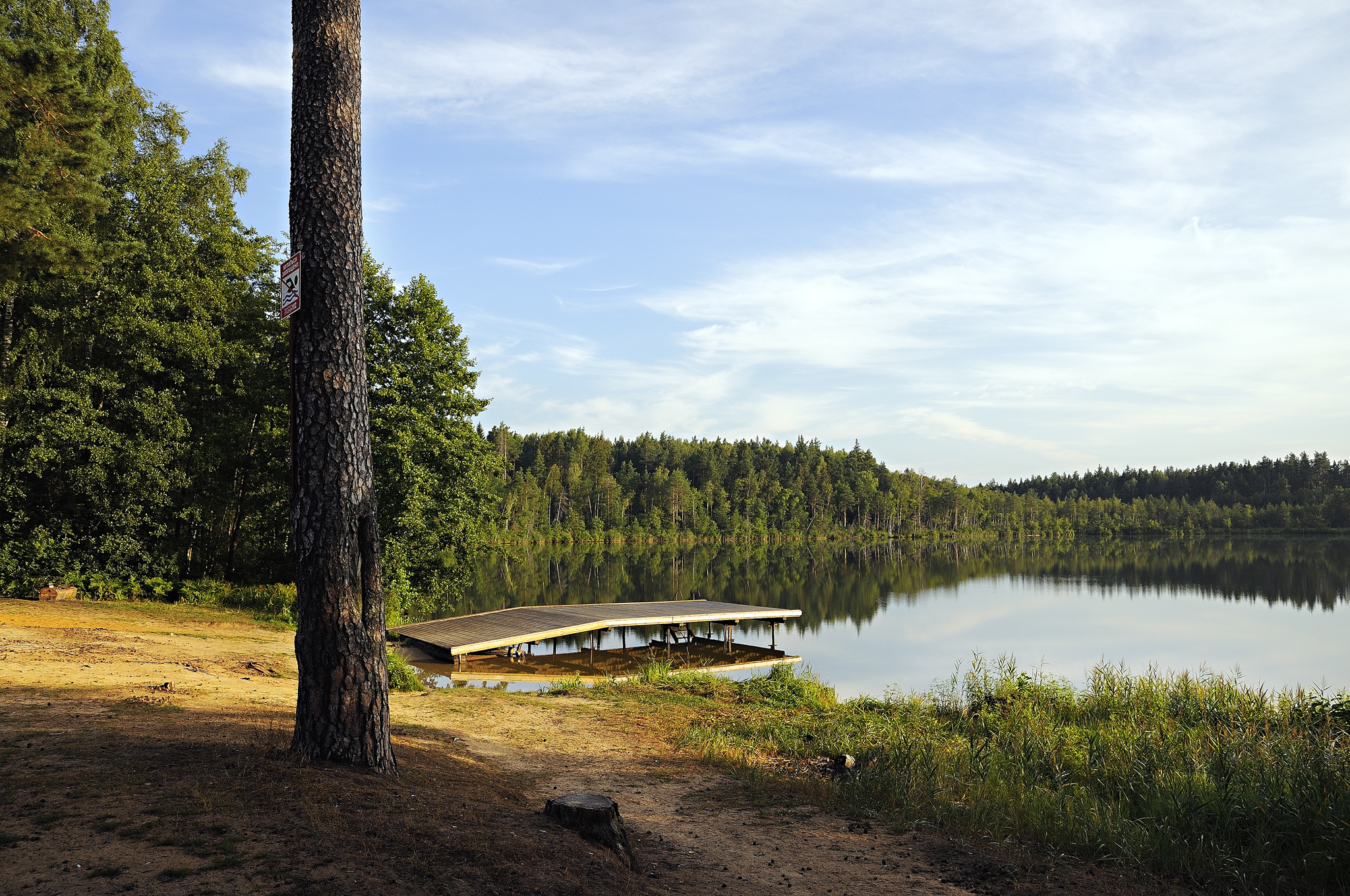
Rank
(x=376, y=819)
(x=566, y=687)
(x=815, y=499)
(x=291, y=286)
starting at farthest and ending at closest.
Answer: (x=815, y=499)
(x=566, y=687)
(x=291, y=286)
(x=376, y=819)

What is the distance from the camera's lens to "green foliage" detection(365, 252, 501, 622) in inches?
775

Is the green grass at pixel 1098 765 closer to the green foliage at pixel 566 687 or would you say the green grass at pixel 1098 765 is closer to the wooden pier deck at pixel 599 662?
the green foliage at pixel 566 687

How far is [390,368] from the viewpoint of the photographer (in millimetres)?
20531

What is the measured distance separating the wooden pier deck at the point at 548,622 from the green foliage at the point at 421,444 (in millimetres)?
1720

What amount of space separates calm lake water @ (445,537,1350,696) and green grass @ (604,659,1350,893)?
4838 mm

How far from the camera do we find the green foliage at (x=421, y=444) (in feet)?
64.6

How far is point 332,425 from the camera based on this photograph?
19.2 feet

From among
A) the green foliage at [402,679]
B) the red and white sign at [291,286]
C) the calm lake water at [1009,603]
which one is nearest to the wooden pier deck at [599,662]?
the calm lake water at [1009,603]

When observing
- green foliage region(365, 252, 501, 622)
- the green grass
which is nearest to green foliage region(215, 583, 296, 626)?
green foliage region(365, 252, 501, 622)

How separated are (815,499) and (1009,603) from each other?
73979 millimetres

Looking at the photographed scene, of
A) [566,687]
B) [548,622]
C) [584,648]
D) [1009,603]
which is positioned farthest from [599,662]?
[1009,603]

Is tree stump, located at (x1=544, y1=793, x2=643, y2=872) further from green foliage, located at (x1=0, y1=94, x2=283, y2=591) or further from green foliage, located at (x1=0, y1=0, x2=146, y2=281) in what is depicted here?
green foliage, located at (x1=0, y1=94, x2=283, y2=591)

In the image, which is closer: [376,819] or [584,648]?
[376,819]

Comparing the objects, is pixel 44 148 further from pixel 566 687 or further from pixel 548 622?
pixel 548 622
